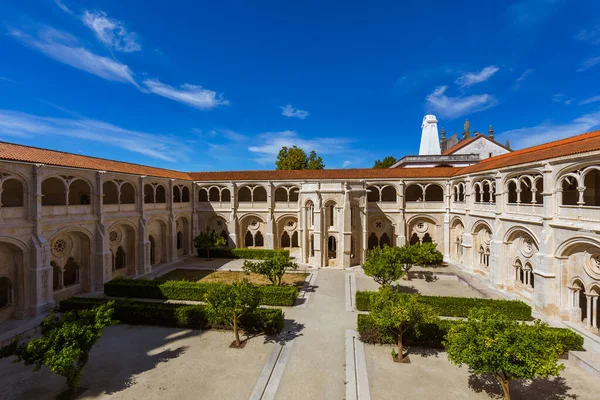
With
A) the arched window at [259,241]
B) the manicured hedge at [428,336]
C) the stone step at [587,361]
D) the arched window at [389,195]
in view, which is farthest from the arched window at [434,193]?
the stone step at [587,361]

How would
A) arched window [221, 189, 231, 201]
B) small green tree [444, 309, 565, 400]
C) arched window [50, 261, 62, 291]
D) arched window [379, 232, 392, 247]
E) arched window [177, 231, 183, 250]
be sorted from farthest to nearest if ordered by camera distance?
arched window [221, 189, 231, 201] < arched window [177, 231, 183, 250] < arched window [379, 232, 392, 247] < arched window [50, 261, 62, 291] < small green tree [444, 309, 565, 400]

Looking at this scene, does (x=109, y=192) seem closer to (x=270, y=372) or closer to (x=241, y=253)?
(x=241, y=253)

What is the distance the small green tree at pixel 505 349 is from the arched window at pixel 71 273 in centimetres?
2788

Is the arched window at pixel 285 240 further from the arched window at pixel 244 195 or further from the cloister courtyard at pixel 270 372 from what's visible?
the cloister courtyard at pixel 270 372

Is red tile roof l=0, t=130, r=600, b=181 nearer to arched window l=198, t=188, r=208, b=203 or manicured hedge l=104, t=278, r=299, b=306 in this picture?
arched window l=198, t=188, r=208, b=203

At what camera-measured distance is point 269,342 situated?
15258 millimetres

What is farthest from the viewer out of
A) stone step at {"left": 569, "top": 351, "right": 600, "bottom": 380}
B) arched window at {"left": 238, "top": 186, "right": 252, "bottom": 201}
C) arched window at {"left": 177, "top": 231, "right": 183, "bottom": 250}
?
arched window at {"left": 238, "top": 186, "right": 252, "bottom": 201}

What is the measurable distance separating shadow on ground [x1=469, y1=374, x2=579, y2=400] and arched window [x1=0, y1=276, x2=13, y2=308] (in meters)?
27.8

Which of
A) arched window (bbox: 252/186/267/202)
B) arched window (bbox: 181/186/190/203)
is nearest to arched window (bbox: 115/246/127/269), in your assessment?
arched window (bbox: 181/186/190/203)

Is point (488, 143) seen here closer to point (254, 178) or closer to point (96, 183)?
point (254, 178)

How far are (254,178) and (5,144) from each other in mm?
23539

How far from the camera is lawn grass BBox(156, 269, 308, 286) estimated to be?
2578 centimetres

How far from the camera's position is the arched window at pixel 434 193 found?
123 feet

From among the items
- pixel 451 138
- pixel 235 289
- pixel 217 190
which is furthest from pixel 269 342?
pixel 451 138
